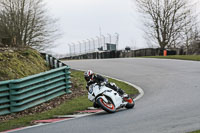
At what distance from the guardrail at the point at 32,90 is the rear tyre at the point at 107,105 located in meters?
2.78

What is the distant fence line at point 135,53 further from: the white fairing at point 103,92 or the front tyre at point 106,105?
the front tyre at point 106,105

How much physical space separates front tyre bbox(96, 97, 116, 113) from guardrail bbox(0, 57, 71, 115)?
277 cm

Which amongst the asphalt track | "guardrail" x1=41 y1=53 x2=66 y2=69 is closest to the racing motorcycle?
the asphalt track

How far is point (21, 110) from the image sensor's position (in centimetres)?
1078

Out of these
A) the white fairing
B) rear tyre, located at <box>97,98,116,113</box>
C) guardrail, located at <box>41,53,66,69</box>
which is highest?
guardrail, located at <box>41,53,66,69</box>

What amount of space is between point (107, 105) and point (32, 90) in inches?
124

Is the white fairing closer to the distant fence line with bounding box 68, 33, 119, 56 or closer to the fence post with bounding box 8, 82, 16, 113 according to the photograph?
the fence post with bounding box 8, 82, 16, 113

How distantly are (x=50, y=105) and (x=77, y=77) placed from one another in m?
5.05

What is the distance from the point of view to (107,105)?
30.9ft

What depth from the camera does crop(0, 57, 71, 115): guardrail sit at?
10586 mm

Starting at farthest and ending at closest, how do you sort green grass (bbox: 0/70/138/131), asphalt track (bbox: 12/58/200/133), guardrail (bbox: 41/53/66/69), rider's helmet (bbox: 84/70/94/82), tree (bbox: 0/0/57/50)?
1. tree (bbox: 0/0/57/50)
2. guardrail (bbox: 41/53/66/69)
3. rider's helmet (bbox: 84/70/94/82)
4. green grass (bbox: 0/70/138/131)
5. asphalt track (bbox: 12/58/200/133)

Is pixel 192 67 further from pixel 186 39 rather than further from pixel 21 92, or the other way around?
pixel 186 39

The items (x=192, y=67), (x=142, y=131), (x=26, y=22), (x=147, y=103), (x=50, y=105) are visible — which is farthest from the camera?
(x=26, y=22)

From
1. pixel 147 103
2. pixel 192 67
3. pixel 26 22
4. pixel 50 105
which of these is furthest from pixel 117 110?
pixel 26 22
